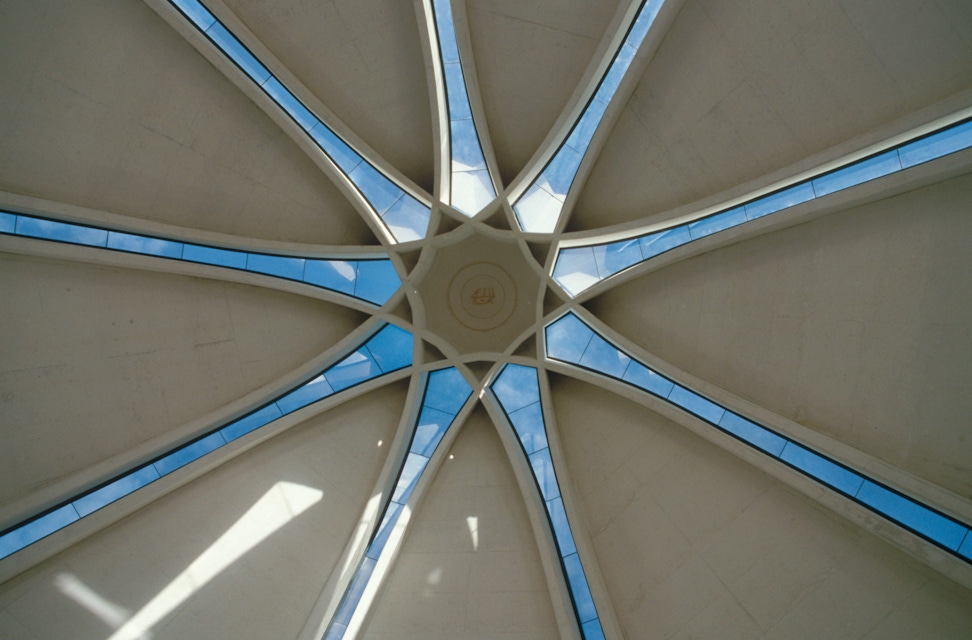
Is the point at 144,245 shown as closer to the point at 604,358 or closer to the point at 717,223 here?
the point at 604,358

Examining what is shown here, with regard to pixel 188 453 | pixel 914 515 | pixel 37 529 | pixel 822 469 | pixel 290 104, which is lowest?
pixel 37 529

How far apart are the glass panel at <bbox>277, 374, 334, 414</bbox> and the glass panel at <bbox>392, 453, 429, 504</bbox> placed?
Result: 8.85 feet

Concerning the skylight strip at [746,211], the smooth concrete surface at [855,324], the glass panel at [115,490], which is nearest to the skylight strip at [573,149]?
the skylight strip at [746,211]

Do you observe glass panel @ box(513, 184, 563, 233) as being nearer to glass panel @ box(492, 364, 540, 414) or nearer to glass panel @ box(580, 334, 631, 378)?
glass panel @ box(580, 334, 631, 378)

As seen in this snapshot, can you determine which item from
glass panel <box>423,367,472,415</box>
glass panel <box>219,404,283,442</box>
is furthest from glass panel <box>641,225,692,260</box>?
glass panel <box>219,404,283,442</box>

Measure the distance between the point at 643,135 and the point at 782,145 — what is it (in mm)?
2930

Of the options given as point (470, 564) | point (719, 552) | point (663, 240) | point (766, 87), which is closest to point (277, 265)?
point (470, 564)

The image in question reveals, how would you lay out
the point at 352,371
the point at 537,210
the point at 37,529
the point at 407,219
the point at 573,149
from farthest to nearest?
the point at 352,371 → the point at 407,219 → the point at 537,210 → the point at 573,149 → the point at 37,529

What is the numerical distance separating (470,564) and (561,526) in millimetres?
2346

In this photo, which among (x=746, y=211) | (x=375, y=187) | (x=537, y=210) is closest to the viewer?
(x=746, y=211)

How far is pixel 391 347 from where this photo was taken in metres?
16.5

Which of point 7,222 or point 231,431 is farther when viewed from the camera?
point 231,431

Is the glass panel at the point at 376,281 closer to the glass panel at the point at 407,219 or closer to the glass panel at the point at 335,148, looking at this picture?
the glass panel at the point at 407,219

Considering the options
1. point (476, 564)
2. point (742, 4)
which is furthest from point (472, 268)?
point (742, 4)
